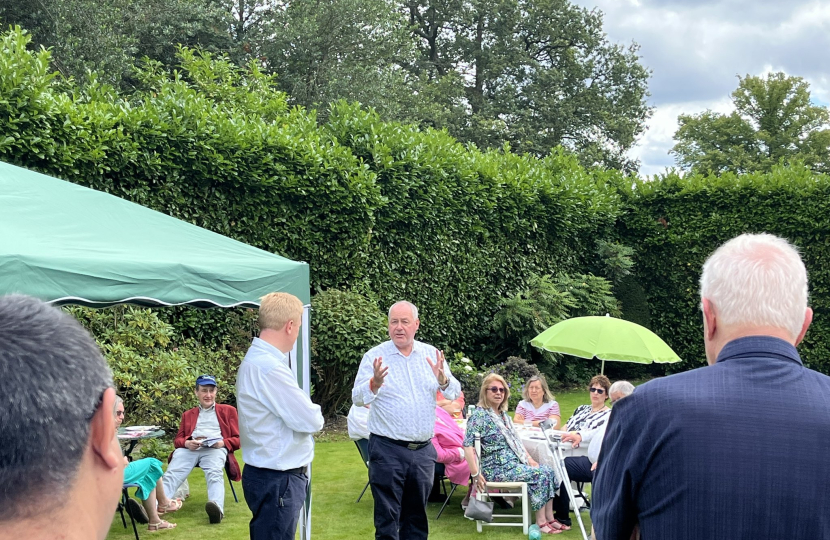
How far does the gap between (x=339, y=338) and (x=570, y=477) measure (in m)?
4.39

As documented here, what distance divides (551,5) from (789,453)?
31.7m

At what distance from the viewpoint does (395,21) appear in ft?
72.8

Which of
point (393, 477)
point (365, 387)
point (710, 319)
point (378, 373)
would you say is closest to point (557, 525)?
point (393, 477)

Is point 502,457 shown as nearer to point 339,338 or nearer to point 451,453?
point 451,453

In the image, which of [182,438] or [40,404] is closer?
[40,404]

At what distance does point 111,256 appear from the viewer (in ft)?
14.9

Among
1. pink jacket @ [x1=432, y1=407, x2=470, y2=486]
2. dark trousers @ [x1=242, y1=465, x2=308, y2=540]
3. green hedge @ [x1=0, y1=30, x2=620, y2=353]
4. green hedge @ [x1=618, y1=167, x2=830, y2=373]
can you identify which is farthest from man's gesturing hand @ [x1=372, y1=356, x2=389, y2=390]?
green hedge @ [x1=618, y1=167, x2=830, y2=373]

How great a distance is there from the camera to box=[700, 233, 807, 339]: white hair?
191cm

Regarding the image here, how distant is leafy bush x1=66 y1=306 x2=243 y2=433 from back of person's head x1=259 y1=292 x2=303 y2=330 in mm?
4577

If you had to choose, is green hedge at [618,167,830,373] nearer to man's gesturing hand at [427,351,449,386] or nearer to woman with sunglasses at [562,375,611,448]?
woman with sunglasses at [562,375,611,448]

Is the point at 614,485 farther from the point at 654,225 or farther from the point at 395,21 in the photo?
the point at 395,21

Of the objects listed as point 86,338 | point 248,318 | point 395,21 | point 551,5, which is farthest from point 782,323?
point 551,5

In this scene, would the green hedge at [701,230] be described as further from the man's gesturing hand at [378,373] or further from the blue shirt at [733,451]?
the blue shirt at [733,451]

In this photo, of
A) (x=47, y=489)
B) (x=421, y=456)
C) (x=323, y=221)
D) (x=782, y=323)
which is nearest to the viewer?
(x=47, y=489)
